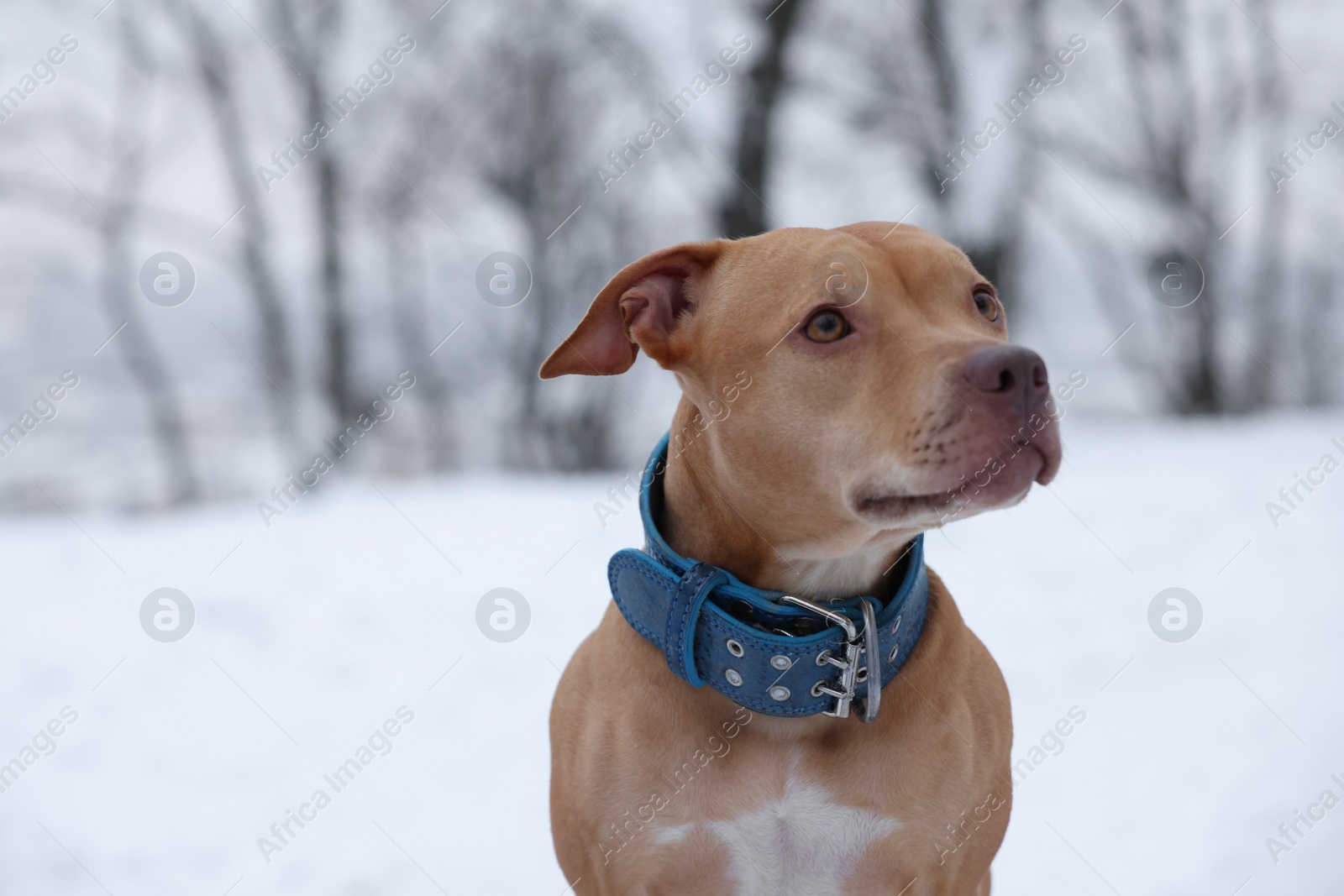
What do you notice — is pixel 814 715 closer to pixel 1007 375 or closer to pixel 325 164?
pixel 1007 375

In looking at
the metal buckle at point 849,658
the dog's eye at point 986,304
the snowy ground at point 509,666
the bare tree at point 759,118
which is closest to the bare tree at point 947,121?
the bare tree at point 759,118

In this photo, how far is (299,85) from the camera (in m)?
12.9

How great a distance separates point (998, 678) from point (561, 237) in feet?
51.1

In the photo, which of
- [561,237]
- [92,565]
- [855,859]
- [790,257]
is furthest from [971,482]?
[561,237]

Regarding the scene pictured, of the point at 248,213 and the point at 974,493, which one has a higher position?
the point at 974,493

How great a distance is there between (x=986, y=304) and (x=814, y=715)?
111 cm

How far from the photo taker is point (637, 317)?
103 inches

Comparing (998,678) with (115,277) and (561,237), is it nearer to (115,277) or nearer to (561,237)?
(115,277)

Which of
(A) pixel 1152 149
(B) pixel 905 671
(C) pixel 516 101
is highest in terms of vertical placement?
(B) pixel 905 671

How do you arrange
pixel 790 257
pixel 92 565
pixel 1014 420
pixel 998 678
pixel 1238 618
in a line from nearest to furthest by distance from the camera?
pixel 1014 420, pixel 790 257, pixel 998 678, pixel 1238 618, pixel 92 565

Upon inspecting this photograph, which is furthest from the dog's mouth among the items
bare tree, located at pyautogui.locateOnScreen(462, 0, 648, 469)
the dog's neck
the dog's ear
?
bare tree, located at pyautogui.locateOnScreen(462, 0, 648, 469)

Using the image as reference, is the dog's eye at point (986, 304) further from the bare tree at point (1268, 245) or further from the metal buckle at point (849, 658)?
the bare tree at point (1268, 245)

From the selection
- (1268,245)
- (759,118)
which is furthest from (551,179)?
(1268,245)

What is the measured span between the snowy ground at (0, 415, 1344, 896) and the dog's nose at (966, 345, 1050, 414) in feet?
4.59
